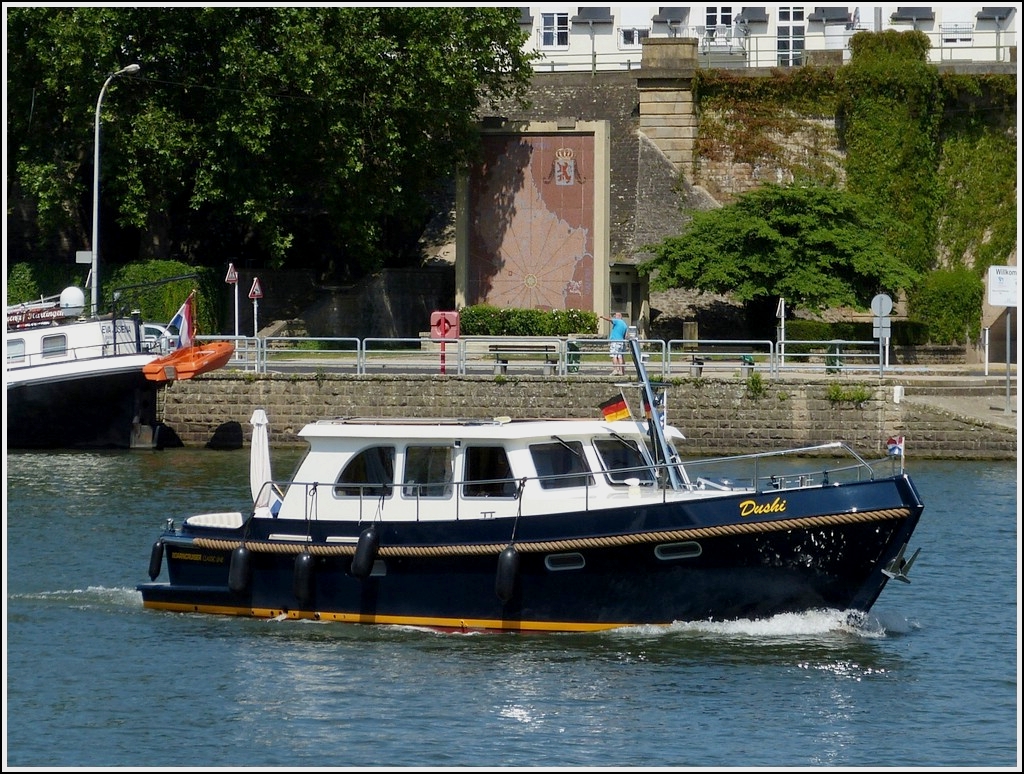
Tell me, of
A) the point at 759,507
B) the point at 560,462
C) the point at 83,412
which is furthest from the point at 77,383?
the point at 759,507

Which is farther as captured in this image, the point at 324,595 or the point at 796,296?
Answer: the point at 796,296

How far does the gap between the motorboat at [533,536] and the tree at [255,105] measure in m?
25.4

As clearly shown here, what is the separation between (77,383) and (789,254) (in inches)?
721

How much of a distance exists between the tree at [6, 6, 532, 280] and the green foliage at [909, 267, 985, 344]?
13.2m

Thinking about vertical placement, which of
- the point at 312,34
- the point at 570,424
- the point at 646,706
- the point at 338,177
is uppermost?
the point at 312,34

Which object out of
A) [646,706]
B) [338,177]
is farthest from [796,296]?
[646,706]

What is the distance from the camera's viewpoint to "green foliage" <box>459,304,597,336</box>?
45.1 meters

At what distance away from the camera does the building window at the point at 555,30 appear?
60.2m

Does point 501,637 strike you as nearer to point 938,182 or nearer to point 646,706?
point 646,706

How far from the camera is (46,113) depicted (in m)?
45.6

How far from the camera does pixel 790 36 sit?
55906 mm

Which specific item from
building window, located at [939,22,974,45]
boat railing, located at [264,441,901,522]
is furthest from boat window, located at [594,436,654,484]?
Result: building window, located at [939,22,974,45]

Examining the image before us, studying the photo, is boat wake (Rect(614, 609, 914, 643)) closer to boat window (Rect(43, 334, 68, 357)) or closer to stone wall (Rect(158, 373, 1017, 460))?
stone wall (Rect(158, 373, 1017, 460))

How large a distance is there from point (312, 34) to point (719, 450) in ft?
53.9
